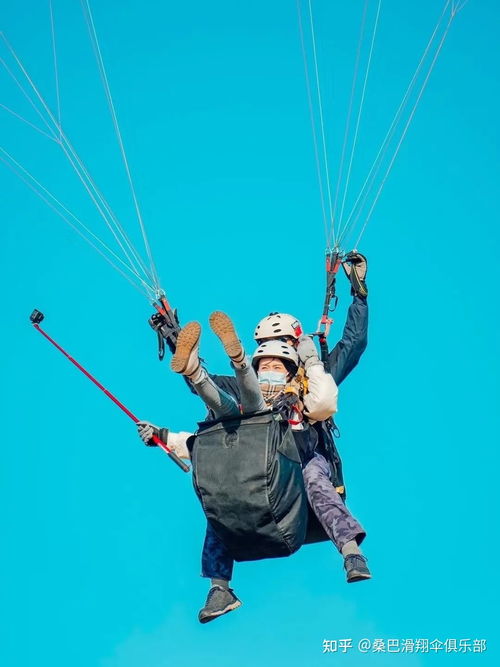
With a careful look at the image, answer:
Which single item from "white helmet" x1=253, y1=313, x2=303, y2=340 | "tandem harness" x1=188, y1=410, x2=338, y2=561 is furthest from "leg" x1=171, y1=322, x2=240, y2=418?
"white helmet" x1=253, y1=313, x2=303, y2=340

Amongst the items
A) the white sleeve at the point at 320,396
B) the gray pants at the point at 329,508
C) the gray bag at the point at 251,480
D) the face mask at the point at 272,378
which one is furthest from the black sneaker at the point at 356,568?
the face mask at the point at 272,378

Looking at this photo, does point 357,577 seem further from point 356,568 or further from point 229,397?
point 229,397

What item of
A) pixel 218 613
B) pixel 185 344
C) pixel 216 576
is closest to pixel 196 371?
pixel 185 344

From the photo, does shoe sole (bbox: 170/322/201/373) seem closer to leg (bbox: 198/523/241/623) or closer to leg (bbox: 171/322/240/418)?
leg (bbox: 171/322/240/418)

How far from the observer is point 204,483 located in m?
9.61

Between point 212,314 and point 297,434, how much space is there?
1.44 m

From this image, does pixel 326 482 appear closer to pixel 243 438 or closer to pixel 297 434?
pixel 297 434

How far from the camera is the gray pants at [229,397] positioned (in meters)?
9.60

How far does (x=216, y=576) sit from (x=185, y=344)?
6.44ft

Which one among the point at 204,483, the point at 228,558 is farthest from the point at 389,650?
the point at 204,483

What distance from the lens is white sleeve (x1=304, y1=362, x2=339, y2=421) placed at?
10.3 meters

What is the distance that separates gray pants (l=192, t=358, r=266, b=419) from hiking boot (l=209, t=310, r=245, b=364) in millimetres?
136

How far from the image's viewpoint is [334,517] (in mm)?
10234

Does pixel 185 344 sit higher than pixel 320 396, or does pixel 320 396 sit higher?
pixel 320 396
